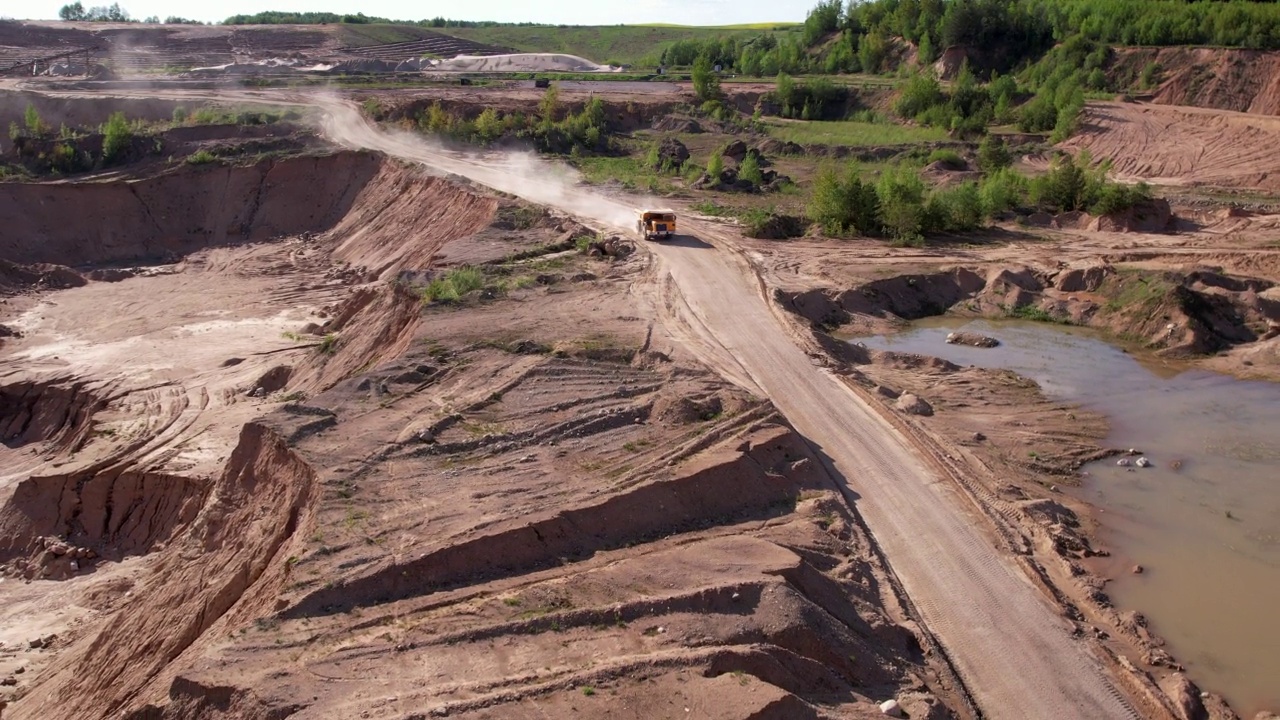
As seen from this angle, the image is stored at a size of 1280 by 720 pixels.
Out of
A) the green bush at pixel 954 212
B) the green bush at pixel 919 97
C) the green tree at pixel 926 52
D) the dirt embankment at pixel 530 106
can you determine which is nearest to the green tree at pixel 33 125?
the dirt embankment at pixel 530 106

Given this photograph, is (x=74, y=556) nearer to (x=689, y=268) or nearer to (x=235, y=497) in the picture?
(x=235, y=497)

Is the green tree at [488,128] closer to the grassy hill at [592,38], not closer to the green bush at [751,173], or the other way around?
the green bush at [751,173]

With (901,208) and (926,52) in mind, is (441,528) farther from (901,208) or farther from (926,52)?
(926,52)

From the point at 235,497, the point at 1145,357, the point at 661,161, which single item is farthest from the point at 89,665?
the point at 661,161

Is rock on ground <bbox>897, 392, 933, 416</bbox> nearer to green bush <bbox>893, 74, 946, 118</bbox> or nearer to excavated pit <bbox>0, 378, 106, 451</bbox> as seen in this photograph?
excavated pit <bbox>0, 378, 106, 451</bbox>

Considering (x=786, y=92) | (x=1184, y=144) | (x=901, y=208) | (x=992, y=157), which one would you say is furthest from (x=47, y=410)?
(x=786, y=92)

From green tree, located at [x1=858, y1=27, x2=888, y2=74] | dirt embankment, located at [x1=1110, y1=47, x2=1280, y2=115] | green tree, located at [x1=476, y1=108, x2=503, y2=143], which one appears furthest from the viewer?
green tree, located at [x1=858, y1=27, x2=888, y2=74]

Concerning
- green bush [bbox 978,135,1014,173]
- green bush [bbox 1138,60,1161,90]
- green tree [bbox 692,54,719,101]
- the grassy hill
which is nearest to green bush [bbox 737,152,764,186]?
green bush [bbox 978,135,1014,173]
